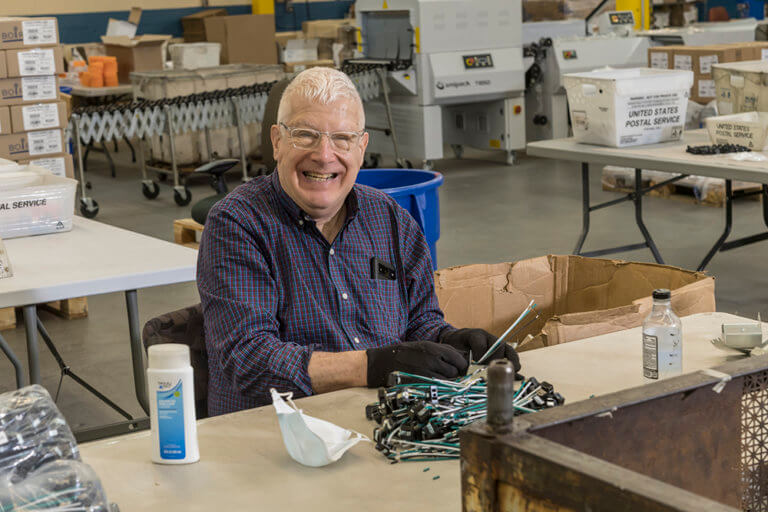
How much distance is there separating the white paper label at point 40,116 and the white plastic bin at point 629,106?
3.18 m

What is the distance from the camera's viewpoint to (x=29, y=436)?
1.29 meters

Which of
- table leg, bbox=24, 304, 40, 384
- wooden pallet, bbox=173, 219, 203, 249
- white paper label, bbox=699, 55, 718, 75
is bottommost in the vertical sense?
wooden pallet, bbox=173, 219, 203, 249

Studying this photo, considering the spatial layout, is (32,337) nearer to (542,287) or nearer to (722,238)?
(542,287)

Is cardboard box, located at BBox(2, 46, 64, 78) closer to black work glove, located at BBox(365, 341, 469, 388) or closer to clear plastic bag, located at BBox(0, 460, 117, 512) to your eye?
black work glove, located at BBox(365, 341, 469, 388)

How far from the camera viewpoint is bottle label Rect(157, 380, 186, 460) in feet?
4.79

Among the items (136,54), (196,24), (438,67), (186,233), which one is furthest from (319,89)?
(196,24)

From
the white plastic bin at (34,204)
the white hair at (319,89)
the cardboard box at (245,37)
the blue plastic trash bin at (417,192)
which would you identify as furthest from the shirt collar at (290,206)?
the cardboard box at (245,37)

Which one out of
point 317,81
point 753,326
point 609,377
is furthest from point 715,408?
point 317,81

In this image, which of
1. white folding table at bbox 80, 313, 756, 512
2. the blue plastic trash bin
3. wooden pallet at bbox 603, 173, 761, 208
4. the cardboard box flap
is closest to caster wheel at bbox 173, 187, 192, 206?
the cardboard box flap

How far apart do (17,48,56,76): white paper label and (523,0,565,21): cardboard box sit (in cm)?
657

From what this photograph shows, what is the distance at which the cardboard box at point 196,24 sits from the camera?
12.6m

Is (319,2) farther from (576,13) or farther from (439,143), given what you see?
(439,143)

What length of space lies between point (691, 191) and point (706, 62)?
98cm

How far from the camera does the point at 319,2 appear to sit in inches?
570
